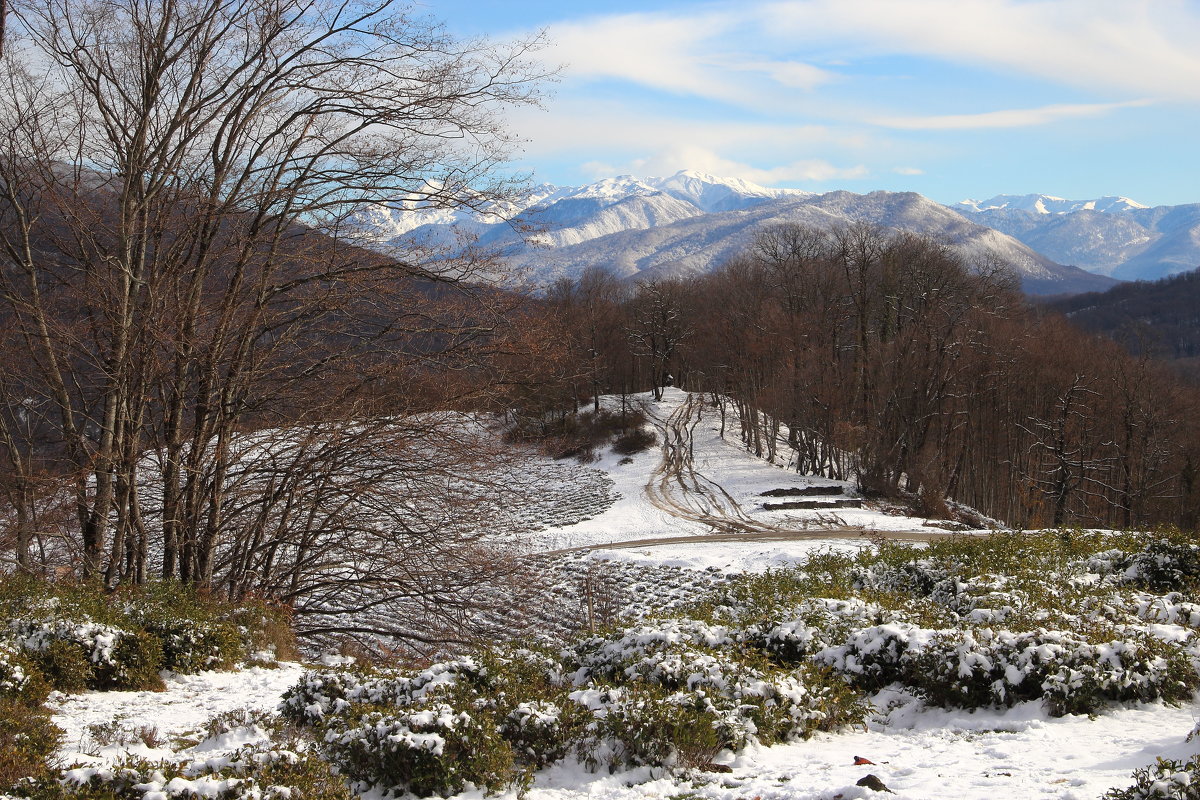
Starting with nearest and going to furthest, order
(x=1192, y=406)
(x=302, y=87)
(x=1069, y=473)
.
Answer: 1. (x=302, y=87)
2. (x=1069, y=473)
3. (x=1192, y=406)

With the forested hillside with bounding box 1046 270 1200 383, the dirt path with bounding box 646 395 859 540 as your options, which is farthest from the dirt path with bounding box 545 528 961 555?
the forested hillside with bounding box 1046 270 1200 383

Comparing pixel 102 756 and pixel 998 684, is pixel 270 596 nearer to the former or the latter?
pixel 102 756

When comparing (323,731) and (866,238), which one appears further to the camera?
(866,238)

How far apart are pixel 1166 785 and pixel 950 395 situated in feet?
129

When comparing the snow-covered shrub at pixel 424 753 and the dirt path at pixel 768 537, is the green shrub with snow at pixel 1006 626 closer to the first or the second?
the snow-covered shrub at pixel 424 753

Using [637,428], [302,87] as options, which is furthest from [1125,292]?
[302,87]

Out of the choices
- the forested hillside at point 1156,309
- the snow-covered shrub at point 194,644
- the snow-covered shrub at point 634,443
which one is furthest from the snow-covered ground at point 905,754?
the forested hillside at point 1156,309

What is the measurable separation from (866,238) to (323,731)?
52298 millimetres

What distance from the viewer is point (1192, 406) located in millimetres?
47375

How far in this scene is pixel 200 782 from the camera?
447 centimetres

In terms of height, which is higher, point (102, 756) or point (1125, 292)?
point (1125, 292)

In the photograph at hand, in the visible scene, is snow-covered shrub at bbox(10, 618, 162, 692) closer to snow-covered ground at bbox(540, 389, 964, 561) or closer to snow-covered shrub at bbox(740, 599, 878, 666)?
snow-covered shrub at bbox(740, 599, 878, 666)

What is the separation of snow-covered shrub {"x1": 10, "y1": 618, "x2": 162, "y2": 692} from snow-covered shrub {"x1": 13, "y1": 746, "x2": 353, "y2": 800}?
3691 mm

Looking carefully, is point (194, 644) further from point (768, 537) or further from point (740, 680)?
point (768, 537)
